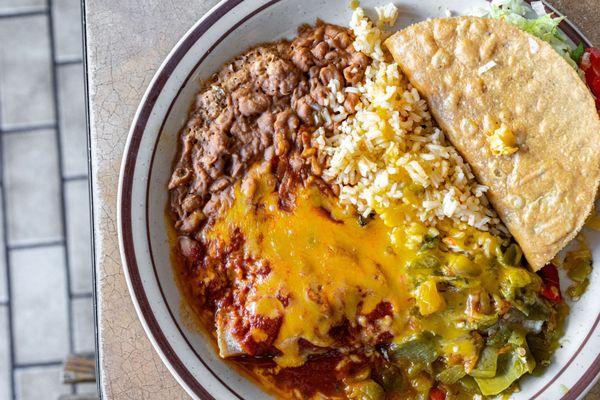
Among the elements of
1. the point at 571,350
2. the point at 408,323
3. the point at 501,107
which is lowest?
the point at 571,350

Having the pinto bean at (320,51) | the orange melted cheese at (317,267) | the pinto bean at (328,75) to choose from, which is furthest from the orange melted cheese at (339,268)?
the pinto bean at (320,51)

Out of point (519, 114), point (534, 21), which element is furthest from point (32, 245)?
point (534, 21)

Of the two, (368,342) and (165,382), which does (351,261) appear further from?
(165,382)

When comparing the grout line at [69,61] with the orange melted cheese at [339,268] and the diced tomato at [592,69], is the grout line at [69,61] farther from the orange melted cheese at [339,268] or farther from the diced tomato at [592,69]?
the diced tomato at [592,69]

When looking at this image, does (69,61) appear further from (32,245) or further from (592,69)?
(592,69)

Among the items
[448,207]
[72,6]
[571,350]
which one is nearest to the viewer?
[448,207]

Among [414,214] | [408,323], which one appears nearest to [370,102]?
[414,214]
